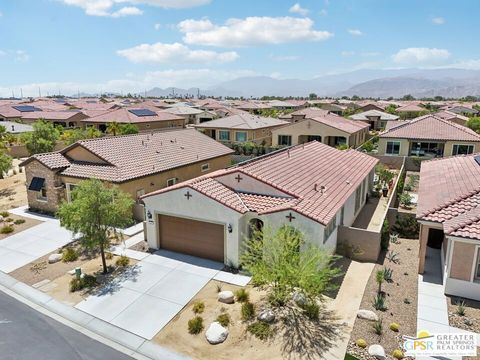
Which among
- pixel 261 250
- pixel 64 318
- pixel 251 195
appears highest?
pixel 251 195

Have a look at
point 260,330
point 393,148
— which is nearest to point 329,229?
point 260,330

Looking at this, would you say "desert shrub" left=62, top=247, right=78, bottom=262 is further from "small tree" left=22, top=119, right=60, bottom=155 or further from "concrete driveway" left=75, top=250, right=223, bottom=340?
"small tree" left=22, top=119, right=60, bottom=155

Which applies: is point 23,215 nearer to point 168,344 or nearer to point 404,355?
point 168,344

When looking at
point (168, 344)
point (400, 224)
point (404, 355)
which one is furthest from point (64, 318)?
point (400, 224)

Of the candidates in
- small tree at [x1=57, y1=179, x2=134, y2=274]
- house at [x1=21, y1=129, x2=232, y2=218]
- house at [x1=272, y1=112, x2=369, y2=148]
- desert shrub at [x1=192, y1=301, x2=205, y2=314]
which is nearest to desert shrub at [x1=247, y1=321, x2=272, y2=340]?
desert shrub at [x1=192, y1=301, x2=205, y2=314]

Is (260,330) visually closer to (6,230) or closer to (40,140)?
(6,230)

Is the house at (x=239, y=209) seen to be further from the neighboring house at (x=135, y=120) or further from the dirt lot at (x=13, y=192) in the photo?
the neighboring house at (x=135, y=120)

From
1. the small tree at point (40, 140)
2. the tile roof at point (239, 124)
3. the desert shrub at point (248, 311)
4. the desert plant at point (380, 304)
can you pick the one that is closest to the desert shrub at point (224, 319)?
the desert shrub at point (248, 311)
